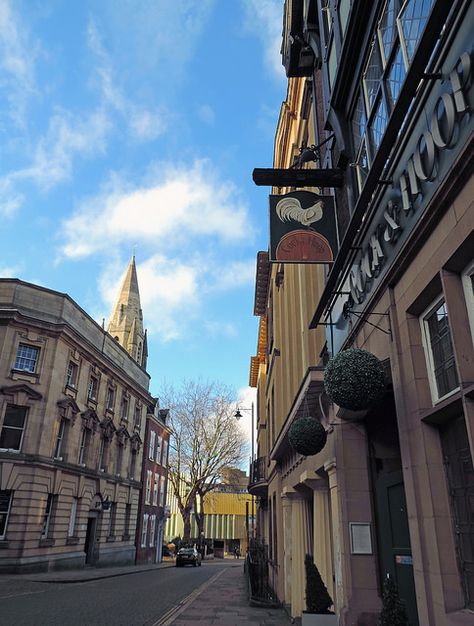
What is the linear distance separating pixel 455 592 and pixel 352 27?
691 cm

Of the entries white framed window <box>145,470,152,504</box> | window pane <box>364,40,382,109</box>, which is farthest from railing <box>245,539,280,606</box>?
white framed window <box>145,470,152,504</box>

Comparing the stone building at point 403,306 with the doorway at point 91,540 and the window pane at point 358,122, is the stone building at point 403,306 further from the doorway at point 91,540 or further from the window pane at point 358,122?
the doorway at point 91,540

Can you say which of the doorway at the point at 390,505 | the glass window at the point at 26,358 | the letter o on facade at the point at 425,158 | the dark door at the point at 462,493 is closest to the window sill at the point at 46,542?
the glass window at the point at 26,358

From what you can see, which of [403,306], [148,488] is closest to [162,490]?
[148,488]

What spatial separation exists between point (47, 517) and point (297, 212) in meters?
22.8

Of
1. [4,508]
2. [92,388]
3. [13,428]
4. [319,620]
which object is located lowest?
[319,620]

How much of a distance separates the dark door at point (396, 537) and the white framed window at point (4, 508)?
20.5 metres

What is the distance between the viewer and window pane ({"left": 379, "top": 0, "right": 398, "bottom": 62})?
5.88m

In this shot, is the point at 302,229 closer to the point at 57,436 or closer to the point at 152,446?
the point at 57,436

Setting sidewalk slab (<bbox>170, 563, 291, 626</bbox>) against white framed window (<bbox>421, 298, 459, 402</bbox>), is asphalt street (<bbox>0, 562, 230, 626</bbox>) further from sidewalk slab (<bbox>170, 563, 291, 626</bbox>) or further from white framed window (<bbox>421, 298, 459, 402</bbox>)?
white framed window (<bbox>421, 298, 459, 402</bbox>)

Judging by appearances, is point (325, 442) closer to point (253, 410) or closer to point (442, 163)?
point (442, 163)

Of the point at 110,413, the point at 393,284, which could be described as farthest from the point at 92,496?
the point at 393,284

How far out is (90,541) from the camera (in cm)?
2906

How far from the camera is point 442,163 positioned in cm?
404
